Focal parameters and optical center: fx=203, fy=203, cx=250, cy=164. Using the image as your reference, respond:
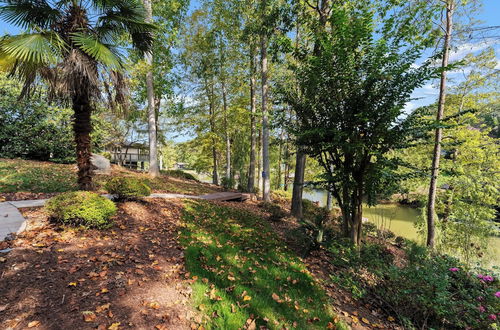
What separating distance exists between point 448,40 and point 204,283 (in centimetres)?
1040

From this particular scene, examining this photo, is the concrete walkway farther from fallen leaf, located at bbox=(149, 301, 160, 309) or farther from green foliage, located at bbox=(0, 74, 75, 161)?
green foliage, located at bbox=(0, 74, 75, 161)

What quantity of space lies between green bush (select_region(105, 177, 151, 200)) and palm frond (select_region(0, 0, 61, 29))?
346 cm

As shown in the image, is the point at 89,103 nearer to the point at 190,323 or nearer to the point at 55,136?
the point at 190,323

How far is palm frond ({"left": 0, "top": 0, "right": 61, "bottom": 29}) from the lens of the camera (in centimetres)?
387

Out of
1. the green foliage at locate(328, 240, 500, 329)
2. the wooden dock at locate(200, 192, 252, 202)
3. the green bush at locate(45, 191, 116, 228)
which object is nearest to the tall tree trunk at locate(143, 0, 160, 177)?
the wooden dock at locate(200, 192, 252, 202)

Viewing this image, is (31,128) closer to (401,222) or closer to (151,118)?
(151,118)

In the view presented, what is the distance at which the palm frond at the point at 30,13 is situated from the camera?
387 centimetres

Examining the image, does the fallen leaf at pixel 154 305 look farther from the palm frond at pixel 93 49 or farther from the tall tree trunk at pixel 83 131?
the palm frond at pixel 93 49

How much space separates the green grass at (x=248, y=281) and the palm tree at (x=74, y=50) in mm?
3106

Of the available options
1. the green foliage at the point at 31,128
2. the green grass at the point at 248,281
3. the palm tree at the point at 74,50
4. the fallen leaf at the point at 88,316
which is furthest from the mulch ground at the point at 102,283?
the green foliage at the point at 31,128

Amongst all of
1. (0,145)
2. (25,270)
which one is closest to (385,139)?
(25,270)

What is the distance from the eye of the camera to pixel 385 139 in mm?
4004

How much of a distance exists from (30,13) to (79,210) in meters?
4.08

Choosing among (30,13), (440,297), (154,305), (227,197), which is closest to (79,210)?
(154,305)
